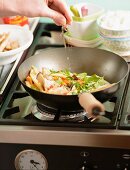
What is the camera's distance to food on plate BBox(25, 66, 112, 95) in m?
1.35

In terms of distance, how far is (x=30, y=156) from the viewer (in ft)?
Result: 4.39

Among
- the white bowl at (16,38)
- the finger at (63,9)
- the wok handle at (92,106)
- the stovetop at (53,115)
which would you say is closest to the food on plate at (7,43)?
the white bowl at (16,38)

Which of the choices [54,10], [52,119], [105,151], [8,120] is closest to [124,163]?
[105,151]

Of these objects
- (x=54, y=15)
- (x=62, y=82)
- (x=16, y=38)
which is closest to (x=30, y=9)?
(x=54, y=15)

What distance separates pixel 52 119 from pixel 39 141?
73 mm

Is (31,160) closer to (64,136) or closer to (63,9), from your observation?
(64,136)

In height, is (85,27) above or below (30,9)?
below

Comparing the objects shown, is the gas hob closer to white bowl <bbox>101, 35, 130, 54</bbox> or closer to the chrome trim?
the chrome trim

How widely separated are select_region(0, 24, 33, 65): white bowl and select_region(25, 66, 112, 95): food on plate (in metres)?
0.11

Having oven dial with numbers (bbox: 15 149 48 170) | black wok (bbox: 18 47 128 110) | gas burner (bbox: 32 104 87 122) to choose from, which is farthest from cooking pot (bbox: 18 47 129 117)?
oven dial with numbers (bbox: 15 149 48 170)

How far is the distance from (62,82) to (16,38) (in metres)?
0.33

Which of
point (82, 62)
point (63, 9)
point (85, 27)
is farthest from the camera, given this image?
point (85, 27)

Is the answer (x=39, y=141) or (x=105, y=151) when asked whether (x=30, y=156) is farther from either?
(x=105, y=151)

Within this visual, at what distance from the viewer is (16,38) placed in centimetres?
165
